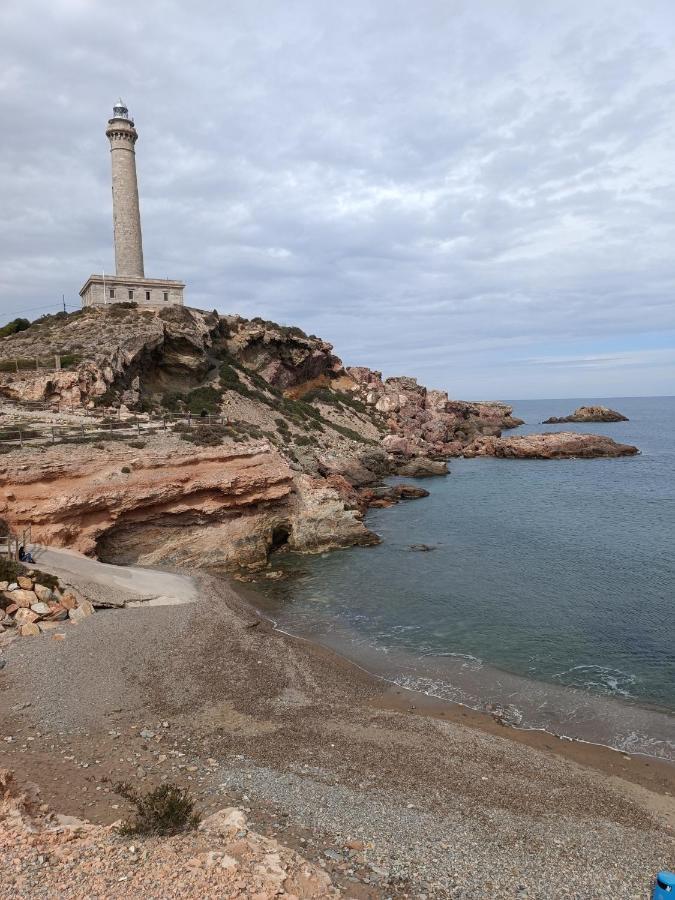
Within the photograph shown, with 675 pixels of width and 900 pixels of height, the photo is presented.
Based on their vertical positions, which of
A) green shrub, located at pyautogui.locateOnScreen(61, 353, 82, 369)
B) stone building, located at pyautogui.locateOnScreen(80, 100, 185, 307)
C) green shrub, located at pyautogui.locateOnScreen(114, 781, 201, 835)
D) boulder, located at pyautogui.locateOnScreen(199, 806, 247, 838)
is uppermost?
stone building, located at pyautogui.locateOnScreen(80, 100, 185, 307)

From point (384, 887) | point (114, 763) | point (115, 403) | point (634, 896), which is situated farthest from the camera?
point (115, 403)

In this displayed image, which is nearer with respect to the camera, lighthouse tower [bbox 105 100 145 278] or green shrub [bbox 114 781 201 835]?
green shrub [bbox 114 781 201 835]

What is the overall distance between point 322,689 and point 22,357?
3483 cm

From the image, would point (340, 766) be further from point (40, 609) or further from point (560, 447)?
point (560, 447)

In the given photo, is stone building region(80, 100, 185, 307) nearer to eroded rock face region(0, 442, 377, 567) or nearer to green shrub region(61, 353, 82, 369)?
green shrub region(61, 353, 82, 369)

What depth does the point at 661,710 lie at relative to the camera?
45.5 ft

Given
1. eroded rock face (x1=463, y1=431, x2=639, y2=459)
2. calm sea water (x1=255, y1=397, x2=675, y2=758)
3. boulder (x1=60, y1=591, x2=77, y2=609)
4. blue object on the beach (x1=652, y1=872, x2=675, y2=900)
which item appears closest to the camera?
blue object on the beach (x1=652, y1=872, x2=675, y2=900)

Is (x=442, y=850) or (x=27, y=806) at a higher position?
(x=27, y=806)

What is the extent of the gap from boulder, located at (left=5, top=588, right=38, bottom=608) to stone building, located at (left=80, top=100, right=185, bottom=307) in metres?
40.9

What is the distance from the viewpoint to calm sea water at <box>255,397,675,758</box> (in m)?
14.5

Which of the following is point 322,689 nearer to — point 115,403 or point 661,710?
point 661,710

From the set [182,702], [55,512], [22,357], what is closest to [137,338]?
[22,357]

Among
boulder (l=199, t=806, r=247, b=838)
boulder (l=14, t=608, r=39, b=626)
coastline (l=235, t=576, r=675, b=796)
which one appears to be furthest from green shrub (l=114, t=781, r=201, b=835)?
boulder (l=14, t=608, r=39, b=626)

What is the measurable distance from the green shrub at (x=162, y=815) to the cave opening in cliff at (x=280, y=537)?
67.7ft
